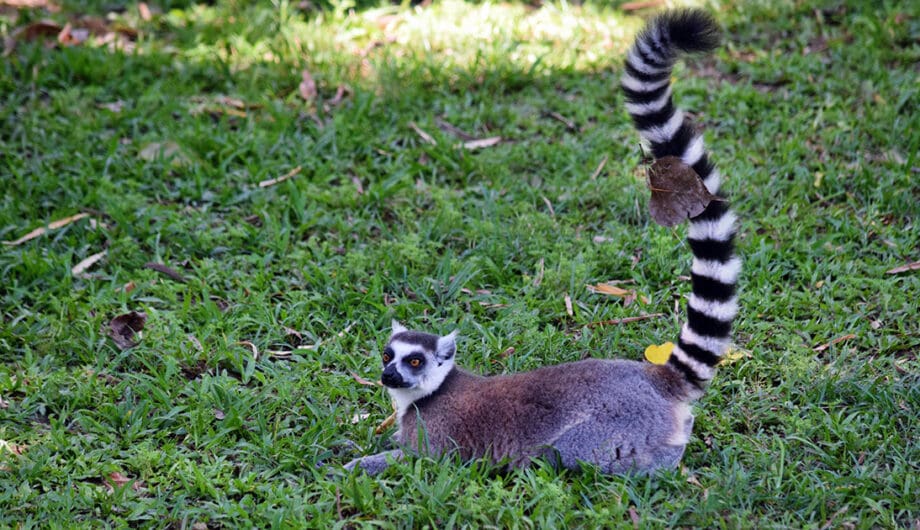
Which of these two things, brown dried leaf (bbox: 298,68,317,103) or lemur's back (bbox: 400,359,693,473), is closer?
lemur's back (bbox: 400,359,693,473)

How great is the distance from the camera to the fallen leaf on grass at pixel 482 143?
632 cm

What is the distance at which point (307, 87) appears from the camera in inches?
269

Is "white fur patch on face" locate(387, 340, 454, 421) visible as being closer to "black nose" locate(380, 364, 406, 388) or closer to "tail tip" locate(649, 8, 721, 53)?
"black nose" locate(380, 364, 406, 388)

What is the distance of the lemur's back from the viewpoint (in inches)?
143

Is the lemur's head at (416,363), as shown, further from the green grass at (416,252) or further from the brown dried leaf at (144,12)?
the brown dried leaf at (144,12)

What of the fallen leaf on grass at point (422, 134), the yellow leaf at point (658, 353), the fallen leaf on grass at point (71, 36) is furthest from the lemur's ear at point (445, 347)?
the fallen leaf on grass at point (71, 36)

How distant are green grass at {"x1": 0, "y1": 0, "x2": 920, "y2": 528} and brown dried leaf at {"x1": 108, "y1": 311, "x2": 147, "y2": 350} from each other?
0.11m

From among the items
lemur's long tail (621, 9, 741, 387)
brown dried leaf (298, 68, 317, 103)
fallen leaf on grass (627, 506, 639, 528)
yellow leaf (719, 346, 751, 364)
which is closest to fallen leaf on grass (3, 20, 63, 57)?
brown dried leaf (298, 68, 317, 103)

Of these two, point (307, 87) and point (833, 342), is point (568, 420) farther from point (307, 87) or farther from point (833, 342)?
point (307, 87)

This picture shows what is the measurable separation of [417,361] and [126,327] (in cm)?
183

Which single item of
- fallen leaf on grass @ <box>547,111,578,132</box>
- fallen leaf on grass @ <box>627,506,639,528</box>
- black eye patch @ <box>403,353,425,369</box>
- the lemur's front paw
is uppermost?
fallen leaf on grass @ <box>547,111,578,132</box>

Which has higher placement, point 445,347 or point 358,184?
point 445,347

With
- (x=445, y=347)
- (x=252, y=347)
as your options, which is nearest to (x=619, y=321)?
(x=445, y=347)

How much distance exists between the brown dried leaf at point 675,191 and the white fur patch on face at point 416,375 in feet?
3.55
